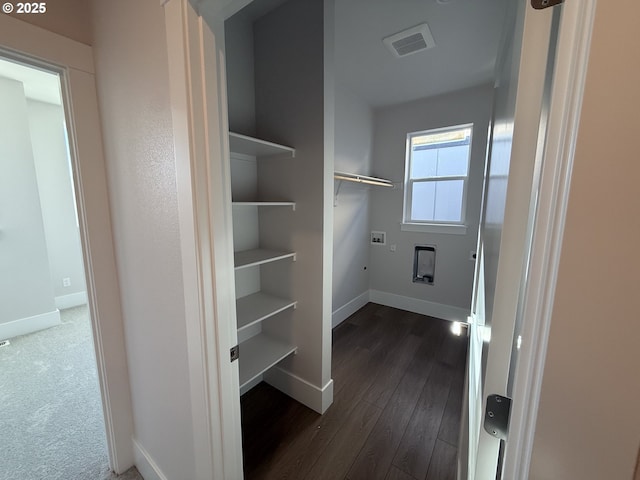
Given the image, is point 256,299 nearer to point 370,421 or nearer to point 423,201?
point 370,421

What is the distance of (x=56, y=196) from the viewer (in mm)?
3418

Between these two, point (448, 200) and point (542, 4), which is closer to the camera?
point (542, 4)

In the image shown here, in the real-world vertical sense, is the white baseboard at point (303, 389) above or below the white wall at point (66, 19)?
below

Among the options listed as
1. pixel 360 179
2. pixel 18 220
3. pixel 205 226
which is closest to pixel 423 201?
pixel 360 179

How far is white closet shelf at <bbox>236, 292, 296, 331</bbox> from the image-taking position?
1624mm

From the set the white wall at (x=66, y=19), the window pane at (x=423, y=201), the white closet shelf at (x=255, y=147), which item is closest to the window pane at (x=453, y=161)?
the window pane at (x=423, y=201)

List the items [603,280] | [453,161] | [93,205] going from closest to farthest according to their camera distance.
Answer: [603,280]
[93,205]
[453,161]

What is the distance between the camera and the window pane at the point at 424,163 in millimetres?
3318

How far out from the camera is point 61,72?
1.10 m

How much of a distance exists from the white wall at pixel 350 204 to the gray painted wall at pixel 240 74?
1201 millimetres

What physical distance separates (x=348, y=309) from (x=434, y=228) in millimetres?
1581

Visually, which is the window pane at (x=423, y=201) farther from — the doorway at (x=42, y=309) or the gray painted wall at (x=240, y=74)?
the doorway at (x=42, y=309)

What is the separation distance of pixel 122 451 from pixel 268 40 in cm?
277

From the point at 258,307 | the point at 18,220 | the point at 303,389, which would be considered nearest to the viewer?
the point at 258,307
